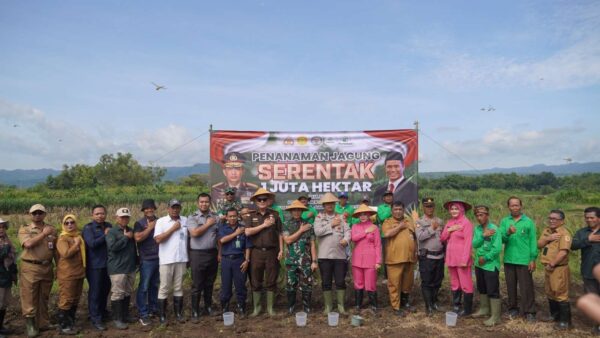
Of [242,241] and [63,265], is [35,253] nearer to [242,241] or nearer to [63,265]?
[63,265]

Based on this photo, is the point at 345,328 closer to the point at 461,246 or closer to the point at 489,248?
the point at 461,246

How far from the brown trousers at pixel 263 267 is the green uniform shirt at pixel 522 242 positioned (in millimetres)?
3194

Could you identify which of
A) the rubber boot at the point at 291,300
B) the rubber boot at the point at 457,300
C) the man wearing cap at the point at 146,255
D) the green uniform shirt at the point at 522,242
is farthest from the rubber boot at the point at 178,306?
the green uniform shirt at the point at 522,242

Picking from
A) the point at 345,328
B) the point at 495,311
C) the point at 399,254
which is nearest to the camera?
the point at 345,328

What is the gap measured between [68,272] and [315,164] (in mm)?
4506

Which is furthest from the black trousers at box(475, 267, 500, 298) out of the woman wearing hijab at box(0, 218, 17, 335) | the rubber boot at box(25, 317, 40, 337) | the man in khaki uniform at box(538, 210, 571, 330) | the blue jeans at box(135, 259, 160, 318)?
the woman wearing hijab at box(0, 218, 17, 335)

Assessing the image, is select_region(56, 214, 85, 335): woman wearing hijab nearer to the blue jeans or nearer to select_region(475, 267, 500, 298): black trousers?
the blue jeans

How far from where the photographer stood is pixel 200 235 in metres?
5.63

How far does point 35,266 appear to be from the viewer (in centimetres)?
507

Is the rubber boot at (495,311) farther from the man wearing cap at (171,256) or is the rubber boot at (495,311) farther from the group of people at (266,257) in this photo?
the man wearing cap at (171,256)

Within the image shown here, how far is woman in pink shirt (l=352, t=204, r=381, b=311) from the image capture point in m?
5.79

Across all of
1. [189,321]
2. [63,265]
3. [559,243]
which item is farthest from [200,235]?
[559,243]

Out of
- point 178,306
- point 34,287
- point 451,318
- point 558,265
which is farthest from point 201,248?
point 558,265

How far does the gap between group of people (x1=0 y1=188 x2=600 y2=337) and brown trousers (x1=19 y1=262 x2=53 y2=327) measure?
13 mm
